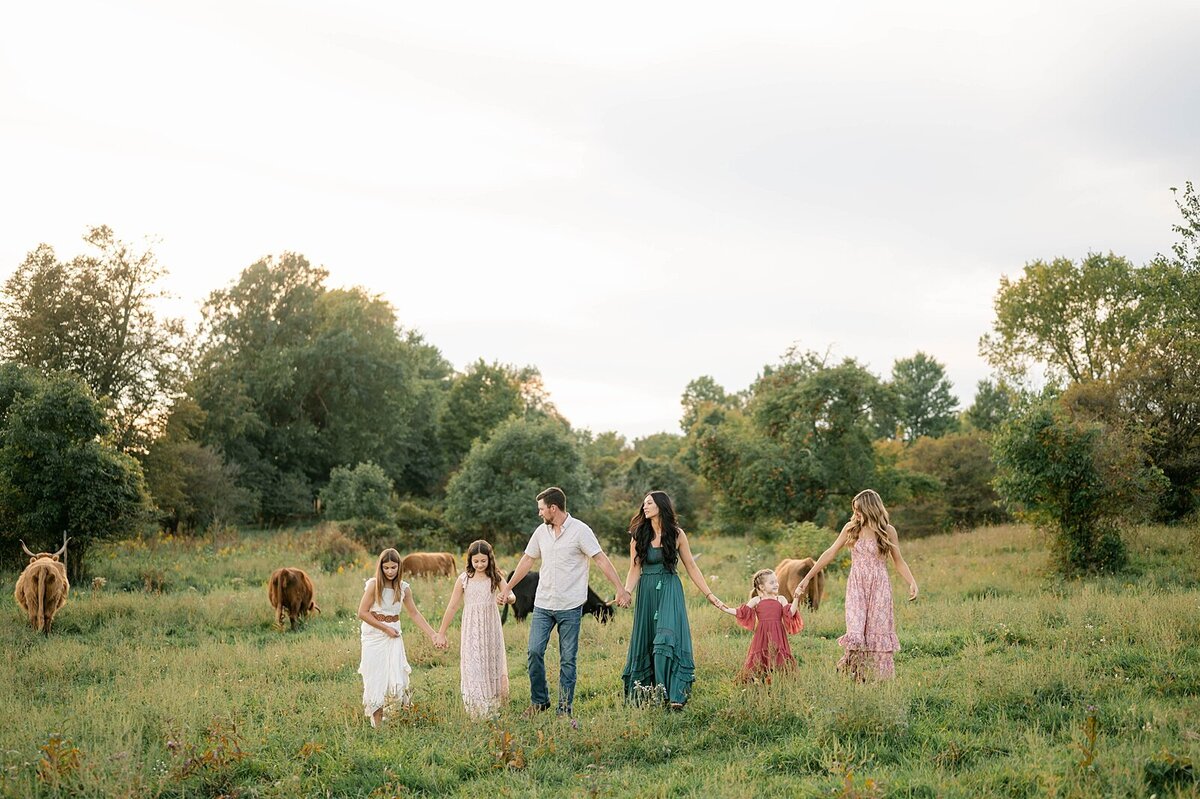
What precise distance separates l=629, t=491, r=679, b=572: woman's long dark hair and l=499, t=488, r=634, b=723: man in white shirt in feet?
1.25

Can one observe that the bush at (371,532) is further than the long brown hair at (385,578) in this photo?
Yes

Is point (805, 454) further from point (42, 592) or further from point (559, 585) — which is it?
point (559, 585)

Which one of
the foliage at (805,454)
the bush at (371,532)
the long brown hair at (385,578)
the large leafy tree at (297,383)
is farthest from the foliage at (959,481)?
the long brown hair at (385,578)

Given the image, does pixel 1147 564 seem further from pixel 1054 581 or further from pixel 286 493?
pixel 286 493

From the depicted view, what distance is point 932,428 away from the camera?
7612 centimetres

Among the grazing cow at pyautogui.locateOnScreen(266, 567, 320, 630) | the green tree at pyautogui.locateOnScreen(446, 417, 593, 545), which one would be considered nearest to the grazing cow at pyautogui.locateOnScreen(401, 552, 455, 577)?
the grazing cow at pyautogui.locateOnScreen(266, 567, 320, 630)

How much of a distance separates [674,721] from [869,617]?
2516 millimetres

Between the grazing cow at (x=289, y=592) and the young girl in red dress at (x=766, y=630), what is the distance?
29.4 ft

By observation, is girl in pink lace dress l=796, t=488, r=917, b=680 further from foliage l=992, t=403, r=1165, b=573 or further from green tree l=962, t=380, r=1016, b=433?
green tree l=962, t=380, r=1016, b=433

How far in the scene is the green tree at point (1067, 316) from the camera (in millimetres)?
40125

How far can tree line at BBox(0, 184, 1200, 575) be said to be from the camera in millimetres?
18953

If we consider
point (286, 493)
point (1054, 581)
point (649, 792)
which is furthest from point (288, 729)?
point (286, 493)

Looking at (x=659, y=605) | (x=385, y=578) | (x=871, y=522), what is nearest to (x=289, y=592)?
(x=385, y=578)

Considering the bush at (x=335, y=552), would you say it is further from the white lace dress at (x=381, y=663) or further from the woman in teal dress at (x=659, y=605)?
the woman in teal dress at (x=659, y=605)
